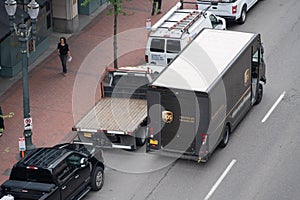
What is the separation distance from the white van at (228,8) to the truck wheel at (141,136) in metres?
11.6

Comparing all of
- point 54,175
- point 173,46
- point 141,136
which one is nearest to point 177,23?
point 173,46

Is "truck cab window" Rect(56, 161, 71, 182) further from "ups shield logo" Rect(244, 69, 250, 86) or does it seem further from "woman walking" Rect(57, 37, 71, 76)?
"woman walking" Rect(57, 37, 71, 76)

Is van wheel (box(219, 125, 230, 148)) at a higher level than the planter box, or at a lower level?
higher

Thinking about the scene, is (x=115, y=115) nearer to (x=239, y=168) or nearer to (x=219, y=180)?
(x=219, y=180)

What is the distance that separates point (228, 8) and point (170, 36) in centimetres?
610

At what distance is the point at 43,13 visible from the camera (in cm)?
3600

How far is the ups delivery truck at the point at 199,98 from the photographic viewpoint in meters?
25.5

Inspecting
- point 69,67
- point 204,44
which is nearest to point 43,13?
point 69,67

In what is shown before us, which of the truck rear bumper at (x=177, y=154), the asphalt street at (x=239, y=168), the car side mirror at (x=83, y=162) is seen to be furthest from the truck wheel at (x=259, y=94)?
the car side mirror at (x=83, y=162)

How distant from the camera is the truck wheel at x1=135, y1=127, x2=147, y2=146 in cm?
2762

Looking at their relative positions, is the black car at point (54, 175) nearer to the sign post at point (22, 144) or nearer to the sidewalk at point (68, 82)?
the sign post at point (22, 144)

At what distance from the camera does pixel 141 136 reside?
2781cm

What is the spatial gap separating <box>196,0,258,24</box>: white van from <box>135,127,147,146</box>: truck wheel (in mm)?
11628

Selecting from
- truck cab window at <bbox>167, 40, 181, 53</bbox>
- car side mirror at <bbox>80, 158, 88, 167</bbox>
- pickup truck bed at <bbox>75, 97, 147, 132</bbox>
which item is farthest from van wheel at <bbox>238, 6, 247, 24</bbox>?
car side mirror at <bbox>80, 158, 88, 167</bbox>
